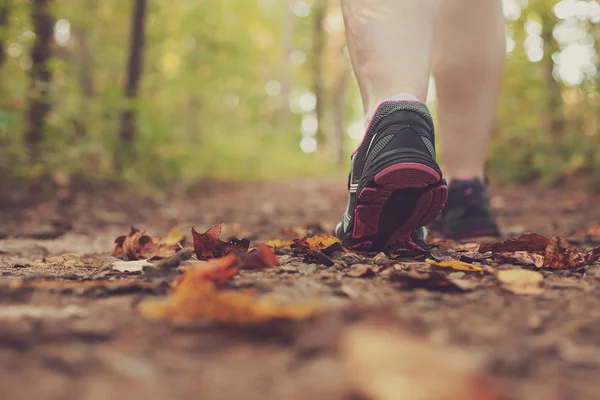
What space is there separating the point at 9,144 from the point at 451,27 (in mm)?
3110

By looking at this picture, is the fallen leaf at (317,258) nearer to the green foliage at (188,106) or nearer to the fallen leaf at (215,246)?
the fallen leaf at (215,246)

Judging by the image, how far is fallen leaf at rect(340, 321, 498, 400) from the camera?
0.54 meters

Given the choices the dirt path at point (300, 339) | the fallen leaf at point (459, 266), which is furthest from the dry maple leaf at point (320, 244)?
the fallen leaf at point (459, 266)

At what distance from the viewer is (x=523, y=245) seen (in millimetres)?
1468

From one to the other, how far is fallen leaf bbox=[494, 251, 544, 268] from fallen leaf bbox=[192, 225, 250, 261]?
64 cm

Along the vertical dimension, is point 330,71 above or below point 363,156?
above

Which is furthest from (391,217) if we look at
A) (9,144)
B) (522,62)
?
(522,62)

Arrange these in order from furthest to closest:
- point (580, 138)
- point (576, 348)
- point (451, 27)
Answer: point (580, 138)
point (451, 27)
point (576, 348)

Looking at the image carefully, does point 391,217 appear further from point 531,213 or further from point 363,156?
point 531,213

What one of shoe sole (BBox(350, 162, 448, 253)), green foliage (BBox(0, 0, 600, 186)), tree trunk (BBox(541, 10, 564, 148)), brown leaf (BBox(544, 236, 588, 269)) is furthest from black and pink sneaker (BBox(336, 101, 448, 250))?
tree trunk (BBox(541, 10, 564, 148))

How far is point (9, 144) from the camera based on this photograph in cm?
379

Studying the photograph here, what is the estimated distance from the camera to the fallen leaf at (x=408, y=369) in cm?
54

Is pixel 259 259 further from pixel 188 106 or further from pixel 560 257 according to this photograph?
pixel 188 106

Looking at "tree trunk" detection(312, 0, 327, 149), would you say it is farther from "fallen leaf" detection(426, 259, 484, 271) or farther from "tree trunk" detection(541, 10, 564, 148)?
"fallen leaf" detection(426, 259, 484, 271)
